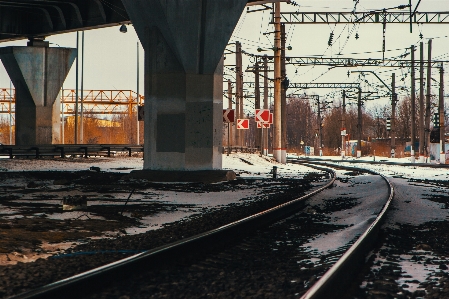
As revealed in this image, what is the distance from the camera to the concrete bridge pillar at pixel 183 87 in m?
21.5

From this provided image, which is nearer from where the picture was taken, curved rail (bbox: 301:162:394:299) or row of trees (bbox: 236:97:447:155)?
curved rail (bbox: 301:162:394:299)

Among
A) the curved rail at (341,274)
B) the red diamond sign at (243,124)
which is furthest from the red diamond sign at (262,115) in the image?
the curved rail at (341,274)

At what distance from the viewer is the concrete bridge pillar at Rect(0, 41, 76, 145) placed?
130 ft

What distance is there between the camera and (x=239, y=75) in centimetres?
5784

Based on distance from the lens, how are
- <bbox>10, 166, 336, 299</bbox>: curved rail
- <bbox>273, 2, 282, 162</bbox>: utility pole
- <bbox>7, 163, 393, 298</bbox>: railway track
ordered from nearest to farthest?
<bbox>10, 166, 336, 299</bbox>: curved rail, <bbox>7, 163, 393, 298</bbox>: railway track, <bbox>273, 2, 282, 162</bbox>: utility pole

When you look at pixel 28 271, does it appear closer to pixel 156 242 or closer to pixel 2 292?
pixel 2 292

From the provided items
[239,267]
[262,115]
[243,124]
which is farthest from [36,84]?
[239,267]

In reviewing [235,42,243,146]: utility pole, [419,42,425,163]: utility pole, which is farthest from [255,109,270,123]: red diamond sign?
[235,42,243,146]: utility pole

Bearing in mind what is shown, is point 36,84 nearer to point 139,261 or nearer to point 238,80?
point 238,80

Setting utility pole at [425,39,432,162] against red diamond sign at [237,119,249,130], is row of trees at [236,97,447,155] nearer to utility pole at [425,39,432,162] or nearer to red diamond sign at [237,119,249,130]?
utility pole at [425,39,432,162]

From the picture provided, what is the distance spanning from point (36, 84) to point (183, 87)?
21018 millimetres

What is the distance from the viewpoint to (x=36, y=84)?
40.8 m

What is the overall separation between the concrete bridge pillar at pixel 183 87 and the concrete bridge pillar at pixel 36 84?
18.7 meters

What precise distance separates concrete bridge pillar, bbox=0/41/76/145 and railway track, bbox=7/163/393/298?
31.2 m
